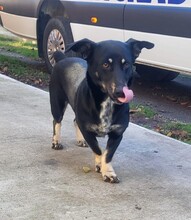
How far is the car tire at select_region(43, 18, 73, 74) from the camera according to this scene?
784 cm

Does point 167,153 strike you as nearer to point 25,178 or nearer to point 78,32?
point 25,178

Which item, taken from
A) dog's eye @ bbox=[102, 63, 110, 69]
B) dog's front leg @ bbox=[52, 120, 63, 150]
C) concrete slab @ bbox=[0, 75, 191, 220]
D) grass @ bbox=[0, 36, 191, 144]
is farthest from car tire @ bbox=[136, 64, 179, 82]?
dog's eye @ bbox=[102, 63, 110, 69]

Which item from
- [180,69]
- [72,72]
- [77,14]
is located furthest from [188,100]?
[72,72]

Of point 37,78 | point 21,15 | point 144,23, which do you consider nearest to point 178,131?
point 144,23

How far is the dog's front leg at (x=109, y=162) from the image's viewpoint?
3918mm

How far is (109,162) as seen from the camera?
3945mm

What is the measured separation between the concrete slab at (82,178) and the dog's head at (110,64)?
2.30ft

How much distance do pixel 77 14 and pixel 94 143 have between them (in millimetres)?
3969

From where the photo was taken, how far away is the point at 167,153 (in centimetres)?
462

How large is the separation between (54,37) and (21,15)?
3.38ft

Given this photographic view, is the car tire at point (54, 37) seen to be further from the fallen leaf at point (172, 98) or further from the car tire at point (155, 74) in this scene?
the fallen leaf at point (172, 98)

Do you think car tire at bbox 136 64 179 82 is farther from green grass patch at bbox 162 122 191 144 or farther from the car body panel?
green grass patch at bbox 162 122 191 144

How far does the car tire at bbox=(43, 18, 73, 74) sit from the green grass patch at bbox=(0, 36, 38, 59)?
71.4 inches

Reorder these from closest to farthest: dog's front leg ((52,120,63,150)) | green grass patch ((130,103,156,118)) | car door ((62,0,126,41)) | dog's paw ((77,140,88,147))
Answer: dog's front leg ((52,120,63,150)) → dog's paw ((77,140,88,147)) → green grass patch ((130,103,156,118)) → car door ((62,0,126,41))
